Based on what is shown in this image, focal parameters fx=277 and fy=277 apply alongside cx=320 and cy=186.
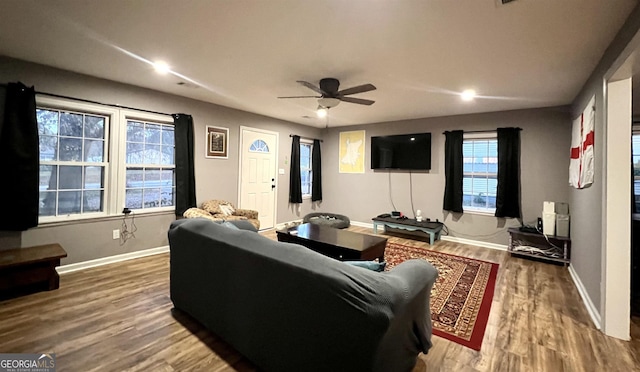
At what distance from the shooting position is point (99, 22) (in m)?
2.18

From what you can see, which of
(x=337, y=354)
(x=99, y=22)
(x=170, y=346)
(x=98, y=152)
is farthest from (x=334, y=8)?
(x=98, y=152)

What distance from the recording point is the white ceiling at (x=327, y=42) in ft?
6.37

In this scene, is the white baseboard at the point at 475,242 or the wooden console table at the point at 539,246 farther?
the white baseboard at the point at 475,242

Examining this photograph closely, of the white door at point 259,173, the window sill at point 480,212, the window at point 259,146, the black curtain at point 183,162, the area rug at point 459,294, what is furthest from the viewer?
the window at point 259,146

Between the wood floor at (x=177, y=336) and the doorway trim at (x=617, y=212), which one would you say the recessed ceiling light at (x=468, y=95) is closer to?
the doorway trim at (x=617, y=212)

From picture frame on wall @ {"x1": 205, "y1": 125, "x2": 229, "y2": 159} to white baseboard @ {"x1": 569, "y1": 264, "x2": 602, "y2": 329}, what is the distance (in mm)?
5062

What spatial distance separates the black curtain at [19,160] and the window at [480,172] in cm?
621

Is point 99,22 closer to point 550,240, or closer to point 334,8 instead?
point 334,8

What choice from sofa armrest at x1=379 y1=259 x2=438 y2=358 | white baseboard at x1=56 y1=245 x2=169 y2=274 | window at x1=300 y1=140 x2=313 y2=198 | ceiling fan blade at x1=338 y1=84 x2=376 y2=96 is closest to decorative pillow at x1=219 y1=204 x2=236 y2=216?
white baseboard at x1=56 y1=245 x2=169 y2=274

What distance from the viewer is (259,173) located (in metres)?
5.62

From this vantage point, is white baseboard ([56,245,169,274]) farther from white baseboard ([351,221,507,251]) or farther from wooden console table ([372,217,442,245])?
white baseboard ([351,221,507,251])

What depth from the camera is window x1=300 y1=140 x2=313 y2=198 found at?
6.77m

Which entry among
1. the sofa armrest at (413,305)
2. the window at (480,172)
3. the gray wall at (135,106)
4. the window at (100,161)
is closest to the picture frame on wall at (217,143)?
the gray wall at (135,106)

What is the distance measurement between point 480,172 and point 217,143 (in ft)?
15.6
